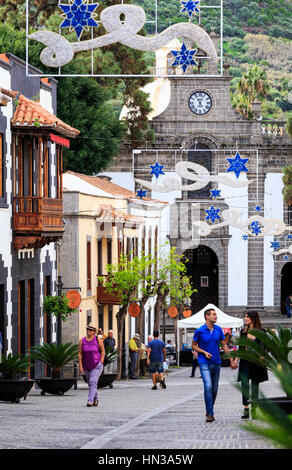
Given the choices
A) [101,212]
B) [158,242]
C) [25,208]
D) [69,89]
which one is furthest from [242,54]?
[25,208]

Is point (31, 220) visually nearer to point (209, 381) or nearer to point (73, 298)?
point (73, 298)

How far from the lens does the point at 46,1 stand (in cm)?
5109

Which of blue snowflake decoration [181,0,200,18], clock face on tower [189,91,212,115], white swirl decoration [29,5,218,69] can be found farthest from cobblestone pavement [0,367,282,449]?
clock face on tower [189,91,212,115]

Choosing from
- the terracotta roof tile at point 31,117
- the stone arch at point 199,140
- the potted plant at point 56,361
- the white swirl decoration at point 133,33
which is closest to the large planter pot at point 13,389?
the potted plant at point 56,361

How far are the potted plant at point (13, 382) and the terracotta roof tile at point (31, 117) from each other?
7637 mm

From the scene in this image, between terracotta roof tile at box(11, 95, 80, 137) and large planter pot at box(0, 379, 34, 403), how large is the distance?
8.26 meters

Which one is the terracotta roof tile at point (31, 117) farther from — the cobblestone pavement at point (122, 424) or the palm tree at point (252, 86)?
the palm tree at point (252, 86)

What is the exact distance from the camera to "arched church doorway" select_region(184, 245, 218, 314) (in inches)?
2522

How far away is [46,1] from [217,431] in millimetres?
40763

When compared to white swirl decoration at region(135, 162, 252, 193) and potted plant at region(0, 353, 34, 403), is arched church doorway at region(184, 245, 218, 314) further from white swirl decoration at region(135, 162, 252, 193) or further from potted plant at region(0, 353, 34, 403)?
potted plant at region(0, 353, 34, 403)

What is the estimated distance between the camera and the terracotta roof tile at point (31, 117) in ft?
80.9

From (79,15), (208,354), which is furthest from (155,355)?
(208,354)

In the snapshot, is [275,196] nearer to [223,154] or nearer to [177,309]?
[223,154]

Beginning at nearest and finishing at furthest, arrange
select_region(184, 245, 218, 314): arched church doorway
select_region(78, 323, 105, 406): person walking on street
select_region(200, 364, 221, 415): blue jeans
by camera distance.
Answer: select_region(200, 364, 221, 415): blue jeans, select_region(78, 323, 105, 406): person walking on street, select_region(184, 245, 218, 314): arched church doorway
